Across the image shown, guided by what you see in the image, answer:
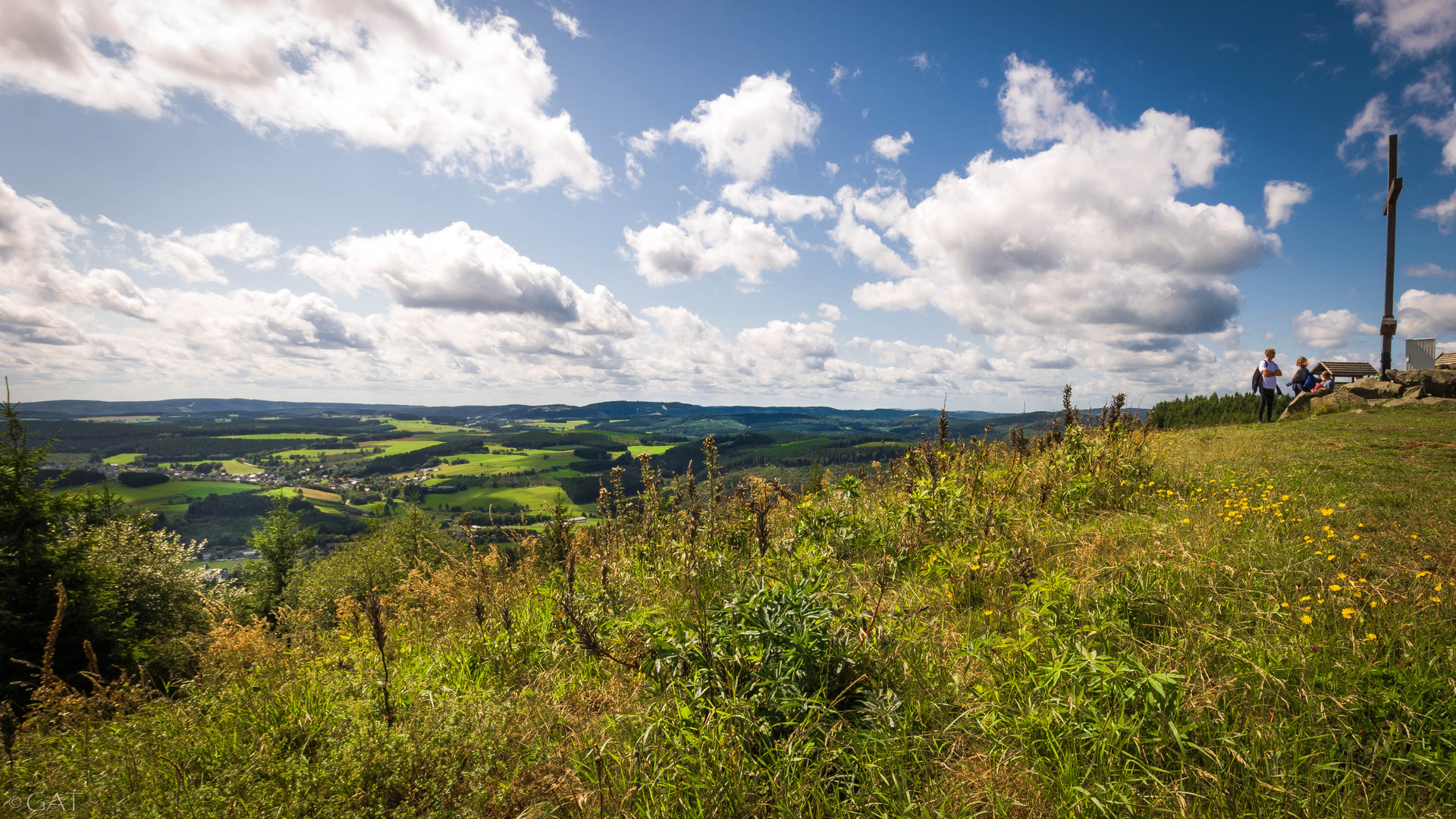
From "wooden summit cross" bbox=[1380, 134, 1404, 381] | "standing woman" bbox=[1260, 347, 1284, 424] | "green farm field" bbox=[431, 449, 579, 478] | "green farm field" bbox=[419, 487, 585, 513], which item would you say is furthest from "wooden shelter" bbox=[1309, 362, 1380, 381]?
"green farm field" bbox=[431, 449, 579, 478]

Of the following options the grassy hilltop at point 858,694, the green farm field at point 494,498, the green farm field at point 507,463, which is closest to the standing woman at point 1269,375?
the grassy hilltop at point 858,694

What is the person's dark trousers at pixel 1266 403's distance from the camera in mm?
16062

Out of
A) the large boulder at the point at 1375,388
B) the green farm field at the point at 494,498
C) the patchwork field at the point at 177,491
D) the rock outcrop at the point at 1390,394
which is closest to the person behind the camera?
the rock outcrop at the point at 1390,394

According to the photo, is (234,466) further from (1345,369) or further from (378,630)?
(1345,369)

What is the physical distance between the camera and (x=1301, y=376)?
18875 millimetres

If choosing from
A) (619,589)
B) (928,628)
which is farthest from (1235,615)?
(619,589)

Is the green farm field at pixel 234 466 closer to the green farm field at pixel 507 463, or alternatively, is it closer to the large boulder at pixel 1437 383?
the green farm field at pixel 507 463

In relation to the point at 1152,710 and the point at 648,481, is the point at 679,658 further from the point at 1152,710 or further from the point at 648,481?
the point at 648,481

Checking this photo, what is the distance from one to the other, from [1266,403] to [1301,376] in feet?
15.7

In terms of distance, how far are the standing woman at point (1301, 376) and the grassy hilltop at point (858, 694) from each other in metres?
19.2

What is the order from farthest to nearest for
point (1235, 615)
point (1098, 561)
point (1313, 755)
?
point (1098, 561), point (1235, 615), point (1313, 755)

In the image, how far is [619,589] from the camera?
477cm

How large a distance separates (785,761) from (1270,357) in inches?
867

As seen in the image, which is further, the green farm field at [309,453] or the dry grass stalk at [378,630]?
the green farm field at [309,453]
